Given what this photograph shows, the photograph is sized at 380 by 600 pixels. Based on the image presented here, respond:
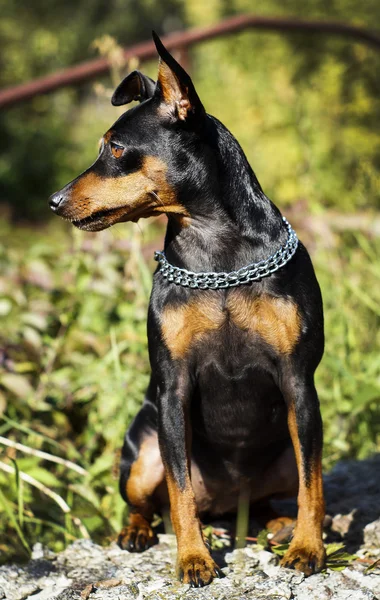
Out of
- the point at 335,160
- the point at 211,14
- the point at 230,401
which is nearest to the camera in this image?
the point at 230,401

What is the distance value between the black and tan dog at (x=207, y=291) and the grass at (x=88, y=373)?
945mm

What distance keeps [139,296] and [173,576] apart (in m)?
2.09

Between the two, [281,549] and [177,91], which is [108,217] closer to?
[177,91]

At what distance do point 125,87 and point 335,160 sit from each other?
17.4 feet

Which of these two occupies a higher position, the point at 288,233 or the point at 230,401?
the point at 288,233

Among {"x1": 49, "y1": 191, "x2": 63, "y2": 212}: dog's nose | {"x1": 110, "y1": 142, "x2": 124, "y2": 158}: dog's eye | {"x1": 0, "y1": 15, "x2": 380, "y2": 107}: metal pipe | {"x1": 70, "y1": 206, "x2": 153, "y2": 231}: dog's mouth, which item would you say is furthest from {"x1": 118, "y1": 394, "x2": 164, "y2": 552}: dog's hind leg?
{"x1": 0, "y1": 15, "x2": 380, "y2": 107}: metal pipe

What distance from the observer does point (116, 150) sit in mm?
2779

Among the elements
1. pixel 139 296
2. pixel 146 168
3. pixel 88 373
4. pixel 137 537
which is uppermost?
pixel 146 168

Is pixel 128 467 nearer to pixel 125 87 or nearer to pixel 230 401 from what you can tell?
pixel 230 401

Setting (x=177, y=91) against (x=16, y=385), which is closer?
(x=177, y=91)

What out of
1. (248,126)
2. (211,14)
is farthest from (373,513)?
(211,14)

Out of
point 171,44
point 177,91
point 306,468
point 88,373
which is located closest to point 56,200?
point 177,91

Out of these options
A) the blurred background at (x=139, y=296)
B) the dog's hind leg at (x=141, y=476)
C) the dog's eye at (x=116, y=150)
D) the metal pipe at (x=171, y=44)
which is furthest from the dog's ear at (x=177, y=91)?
the metal pipe at (x=171, y=44)

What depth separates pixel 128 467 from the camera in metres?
3.21
